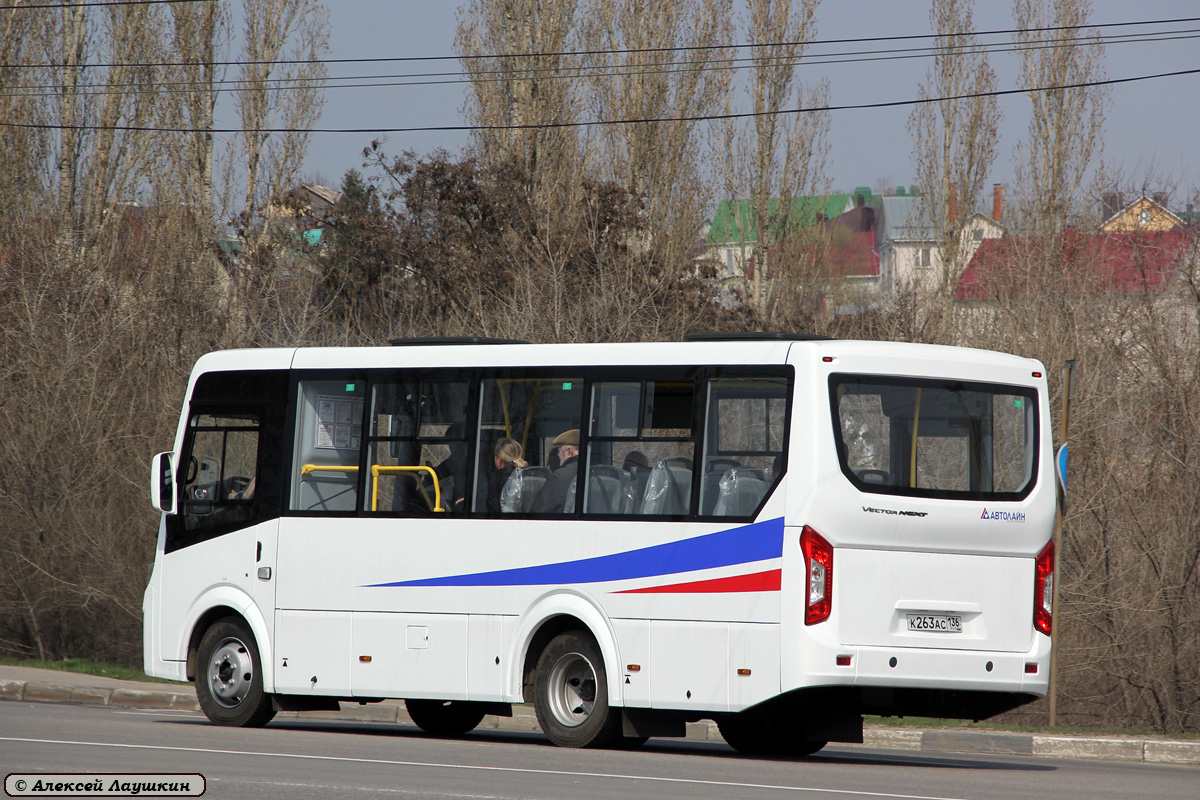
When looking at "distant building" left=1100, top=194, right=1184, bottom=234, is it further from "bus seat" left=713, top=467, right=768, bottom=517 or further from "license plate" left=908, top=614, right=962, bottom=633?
"bus seat" left=713, top=467, right=768, bottom=517

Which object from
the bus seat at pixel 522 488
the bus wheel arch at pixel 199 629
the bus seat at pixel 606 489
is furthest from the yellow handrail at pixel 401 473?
the bus wheel arch at pixel 199 629

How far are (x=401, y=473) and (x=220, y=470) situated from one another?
6.03 ft

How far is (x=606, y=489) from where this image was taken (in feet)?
37.1

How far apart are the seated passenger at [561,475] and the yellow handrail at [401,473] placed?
→ 0.86 meters

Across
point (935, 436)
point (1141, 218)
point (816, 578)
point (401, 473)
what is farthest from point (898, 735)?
point (1141, 218)

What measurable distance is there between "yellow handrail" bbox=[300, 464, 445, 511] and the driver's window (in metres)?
0.60

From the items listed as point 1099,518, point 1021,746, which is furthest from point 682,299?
point 1021,746

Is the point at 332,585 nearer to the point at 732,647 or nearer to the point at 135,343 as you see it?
the point at 732,647

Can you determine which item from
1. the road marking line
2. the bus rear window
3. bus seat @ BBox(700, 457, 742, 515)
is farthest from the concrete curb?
the road marking line

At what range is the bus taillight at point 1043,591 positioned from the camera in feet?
35.9

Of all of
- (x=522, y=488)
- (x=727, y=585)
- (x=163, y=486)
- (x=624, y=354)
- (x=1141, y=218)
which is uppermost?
(x=1141, y=218)

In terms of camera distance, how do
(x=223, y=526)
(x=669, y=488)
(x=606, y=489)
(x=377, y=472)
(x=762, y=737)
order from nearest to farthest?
(x=669, y=488), (x=606, y=489), (x=762, y=737), (x=377, y=472), (x=223, y=526)

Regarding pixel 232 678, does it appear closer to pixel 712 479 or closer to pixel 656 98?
pixel 712 479

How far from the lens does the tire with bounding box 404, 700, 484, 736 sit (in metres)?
13.4
